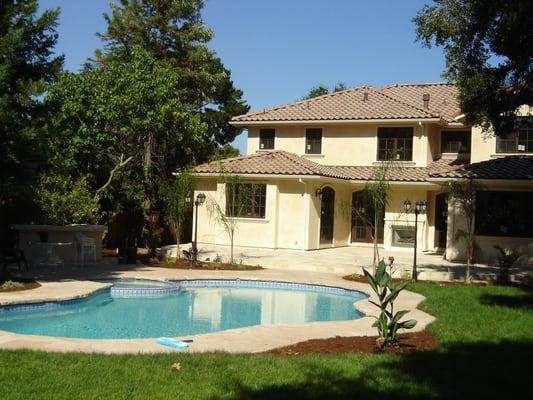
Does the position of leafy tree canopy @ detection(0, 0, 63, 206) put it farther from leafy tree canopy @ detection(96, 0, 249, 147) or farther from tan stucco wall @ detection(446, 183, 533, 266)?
leafy tree canopy @ detection(96, 0, 249, 147)

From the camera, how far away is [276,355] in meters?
8.71

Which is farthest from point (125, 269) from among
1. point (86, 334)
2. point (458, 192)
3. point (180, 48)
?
point (180, 48)

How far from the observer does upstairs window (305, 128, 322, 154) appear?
3095cm

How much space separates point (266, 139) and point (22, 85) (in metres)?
18.9

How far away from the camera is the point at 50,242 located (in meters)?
20.0

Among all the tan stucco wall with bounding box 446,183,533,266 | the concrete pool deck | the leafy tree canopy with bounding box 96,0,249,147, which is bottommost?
the concrete pool deck

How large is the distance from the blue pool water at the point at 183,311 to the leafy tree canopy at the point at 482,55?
19.3 ft

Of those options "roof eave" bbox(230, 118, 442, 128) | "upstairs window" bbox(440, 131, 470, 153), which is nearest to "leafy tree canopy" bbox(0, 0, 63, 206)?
"roof eave" bbox(230, 118, 442, 128)

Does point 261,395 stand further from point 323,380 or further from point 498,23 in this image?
point 498,23

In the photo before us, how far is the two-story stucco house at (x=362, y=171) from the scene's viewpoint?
24.1m

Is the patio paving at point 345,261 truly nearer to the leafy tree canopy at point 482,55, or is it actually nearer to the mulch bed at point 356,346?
the leafy tree canopy at point 482,55

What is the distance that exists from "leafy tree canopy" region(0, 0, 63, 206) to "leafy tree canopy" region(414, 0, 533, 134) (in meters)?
9.46

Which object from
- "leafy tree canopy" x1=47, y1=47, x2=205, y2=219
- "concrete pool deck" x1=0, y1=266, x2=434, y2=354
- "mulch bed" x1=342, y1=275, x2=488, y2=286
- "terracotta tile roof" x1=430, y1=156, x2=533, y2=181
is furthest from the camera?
"leafy tree canopy" x1=47, y1=47, x2=205, y2=219

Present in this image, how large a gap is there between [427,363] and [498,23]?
8.73m
